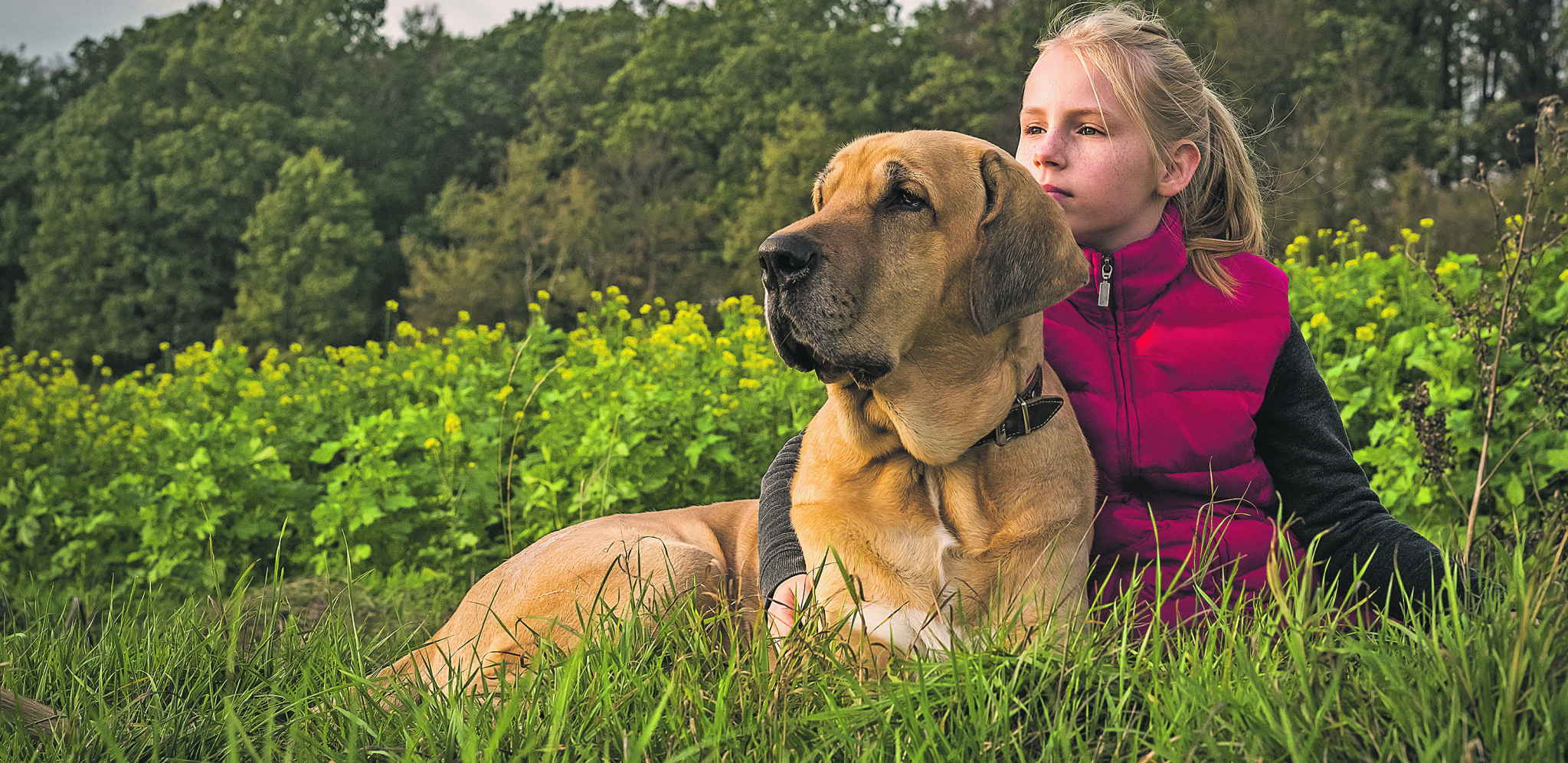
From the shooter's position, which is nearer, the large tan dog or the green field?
the green field

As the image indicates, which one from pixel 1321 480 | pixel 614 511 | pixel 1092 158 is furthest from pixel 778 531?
pixel 614 511

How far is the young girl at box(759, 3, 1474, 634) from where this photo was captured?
251 centimetres

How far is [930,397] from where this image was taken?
233 cm

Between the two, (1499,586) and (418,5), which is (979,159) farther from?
(418,5)

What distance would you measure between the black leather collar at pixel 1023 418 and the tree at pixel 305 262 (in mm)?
42148

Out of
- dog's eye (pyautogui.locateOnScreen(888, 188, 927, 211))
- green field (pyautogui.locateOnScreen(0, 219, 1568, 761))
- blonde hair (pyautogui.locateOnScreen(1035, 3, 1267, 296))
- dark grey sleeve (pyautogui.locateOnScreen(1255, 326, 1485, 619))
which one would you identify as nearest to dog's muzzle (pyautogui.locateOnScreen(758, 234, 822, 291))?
dog's eye (pyautogui.locateOnScreen(888, 188, 927, 211))

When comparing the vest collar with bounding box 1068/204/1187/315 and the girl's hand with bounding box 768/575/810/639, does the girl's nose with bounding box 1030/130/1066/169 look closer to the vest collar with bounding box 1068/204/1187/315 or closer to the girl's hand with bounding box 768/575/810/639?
the vest collar with bounding box 1068/204/1187/315

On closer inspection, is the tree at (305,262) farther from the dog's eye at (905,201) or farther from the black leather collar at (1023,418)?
the black leather collar at (1023,418)

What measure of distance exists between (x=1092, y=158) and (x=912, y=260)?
80 centimetres

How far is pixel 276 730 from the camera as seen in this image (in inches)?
77.2

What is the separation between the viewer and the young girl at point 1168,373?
251 centimetres

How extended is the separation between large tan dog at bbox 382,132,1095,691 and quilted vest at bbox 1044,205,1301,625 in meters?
0.20

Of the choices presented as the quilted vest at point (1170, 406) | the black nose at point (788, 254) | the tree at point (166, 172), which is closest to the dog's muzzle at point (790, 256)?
the black nose at point (788, 254)

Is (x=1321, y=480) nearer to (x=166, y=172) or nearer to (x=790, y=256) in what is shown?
(x=790, y=256)
